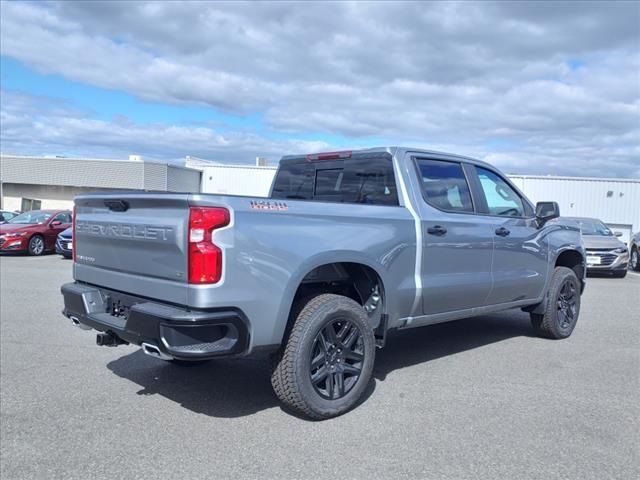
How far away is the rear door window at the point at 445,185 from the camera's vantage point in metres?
5.25

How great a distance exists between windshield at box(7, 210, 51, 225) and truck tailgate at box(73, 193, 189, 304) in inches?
603

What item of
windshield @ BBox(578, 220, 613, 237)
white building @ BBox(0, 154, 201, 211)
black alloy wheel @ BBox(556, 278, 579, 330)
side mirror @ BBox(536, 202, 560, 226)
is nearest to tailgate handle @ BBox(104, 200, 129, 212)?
side mirror @ BBox(536, 202, 560, 226)

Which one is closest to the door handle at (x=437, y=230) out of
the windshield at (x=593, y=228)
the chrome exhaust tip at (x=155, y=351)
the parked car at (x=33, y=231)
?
the chrome exhaust tip at (x=155, y=351)

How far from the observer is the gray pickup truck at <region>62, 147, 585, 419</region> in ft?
11.9

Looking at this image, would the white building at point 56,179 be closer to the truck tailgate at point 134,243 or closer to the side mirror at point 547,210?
the side mirror at point 547,210

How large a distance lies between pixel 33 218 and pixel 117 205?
1656cm

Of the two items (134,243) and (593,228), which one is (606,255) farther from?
(134,243)

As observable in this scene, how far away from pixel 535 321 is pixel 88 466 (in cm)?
524

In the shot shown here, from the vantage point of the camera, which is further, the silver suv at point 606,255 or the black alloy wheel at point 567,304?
the silver suv at point 606,255

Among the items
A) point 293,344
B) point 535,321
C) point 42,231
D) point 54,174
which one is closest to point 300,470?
point 293,344

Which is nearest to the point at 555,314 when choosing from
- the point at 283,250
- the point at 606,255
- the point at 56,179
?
the point at 283,250

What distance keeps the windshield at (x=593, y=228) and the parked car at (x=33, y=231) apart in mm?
15798

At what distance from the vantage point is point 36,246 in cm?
1788

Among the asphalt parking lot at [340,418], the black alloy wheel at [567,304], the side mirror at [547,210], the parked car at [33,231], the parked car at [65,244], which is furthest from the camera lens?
the parked car at [33,231]
